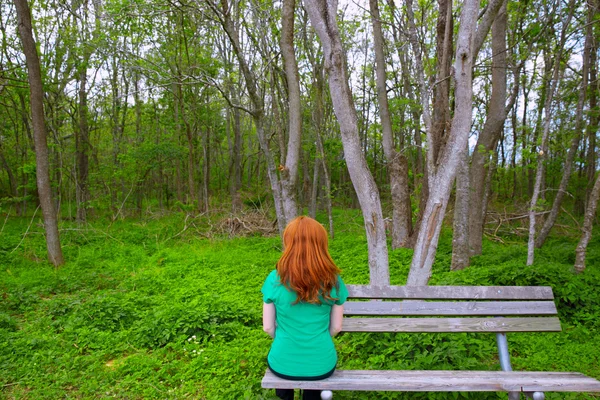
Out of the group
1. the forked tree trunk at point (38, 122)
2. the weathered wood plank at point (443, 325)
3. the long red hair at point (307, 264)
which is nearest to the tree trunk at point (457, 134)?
the weathered wood plank at point (443, 325)

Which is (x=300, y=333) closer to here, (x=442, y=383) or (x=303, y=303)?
(x=303, y=303)

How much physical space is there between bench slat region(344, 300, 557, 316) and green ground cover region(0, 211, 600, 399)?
0.44 m

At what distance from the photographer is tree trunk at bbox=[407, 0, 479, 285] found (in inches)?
143

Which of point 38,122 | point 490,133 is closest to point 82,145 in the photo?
point 38,122

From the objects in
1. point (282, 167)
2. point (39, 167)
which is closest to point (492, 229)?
point (282, 167)

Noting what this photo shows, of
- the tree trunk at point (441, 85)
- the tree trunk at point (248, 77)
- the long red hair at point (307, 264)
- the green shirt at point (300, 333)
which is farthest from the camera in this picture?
the tree trunk at point (248, 77)

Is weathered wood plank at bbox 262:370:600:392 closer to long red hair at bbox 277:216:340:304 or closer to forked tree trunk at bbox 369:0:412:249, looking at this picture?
long red hair at bbox 277:216:340:304

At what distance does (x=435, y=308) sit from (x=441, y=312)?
58 mm

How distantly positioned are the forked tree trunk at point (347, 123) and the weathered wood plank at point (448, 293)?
52 cm

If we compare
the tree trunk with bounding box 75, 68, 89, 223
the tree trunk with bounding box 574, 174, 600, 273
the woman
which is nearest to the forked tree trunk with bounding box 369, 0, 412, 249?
the tree trunk with bounding box 574, 174, 600, 273

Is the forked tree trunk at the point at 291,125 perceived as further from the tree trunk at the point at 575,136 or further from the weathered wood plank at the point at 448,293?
the tree trunk at the point at 575,136

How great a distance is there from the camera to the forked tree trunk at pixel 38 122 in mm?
7863

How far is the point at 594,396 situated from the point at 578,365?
0.56 meters

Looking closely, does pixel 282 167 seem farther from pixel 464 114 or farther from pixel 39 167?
pixel 39 167
